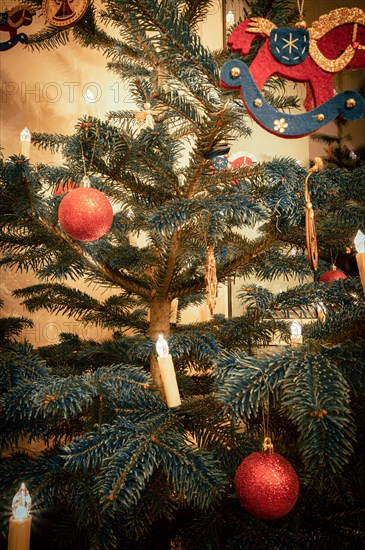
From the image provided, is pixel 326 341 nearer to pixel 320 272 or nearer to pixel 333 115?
pixel 333 115

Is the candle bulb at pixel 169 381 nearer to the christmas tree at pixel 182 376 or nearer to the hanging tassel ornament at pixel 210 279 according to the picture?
the christmas tree at pixel 182 376

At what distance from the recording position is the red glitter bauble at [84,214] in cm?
63

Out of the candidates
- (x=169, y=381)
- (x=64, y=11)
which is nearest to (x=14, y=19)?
(x=64, y=11)

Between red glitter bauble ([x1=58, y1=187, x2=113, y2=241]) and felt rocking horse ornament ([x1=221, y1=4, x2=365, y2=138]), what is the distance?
274 millimetres

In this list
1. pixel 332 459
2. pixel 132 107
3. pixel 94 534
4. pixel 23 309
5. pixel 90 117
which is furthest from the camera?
pixel 132 107

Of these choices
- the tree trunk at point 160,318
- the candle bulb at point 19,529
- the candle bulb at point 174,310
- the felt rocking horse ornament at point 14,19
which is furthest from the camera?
the felt rocking horse ornament at point 14,19

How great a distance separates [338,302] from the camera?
0.72 m

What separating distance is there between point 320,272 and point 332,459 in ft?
2.48

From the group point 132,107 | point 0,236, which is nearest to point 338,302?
point 0,236

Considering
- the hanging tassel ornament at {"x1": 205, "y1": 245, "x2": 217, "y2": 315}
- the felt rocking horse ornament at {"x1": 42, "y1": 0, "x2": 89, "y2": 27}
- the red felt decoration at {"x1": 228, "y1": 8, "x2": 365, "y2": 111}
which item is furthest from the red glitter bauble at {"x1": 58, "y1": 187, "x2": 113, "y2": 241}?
the felt rocking horse ornament at {"x1": 42, "y1": 0, "x2": 89, "y2": 27}

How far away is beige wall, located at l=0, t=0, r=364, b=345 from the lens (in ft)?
5.50

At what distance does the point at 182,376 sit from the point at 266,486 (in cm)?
40

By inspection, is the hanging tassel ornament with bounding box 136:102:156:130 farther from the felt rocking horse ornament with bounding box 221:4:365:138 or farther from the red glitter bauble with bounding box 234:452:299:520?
the red glitter bauble with bounding box 234:452:299:520

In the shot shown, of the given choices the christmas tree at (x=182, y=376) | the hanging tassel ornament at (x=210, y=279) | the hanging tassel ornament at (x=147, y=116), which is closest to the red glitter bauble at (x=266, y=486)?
the christmas tree at (x=182, y=376)
